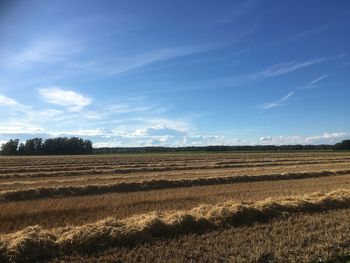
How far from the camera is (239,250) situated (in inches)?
353

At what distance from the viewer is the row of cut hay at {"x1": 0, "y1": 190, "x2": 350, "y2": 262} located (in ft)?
29.0

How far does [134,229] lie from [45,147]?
119 m

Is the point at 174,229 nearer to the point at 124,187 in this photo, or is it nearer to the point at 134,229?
the point at 134,229

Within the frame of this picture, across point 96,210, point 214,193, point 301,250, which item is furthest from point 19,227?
point 214,193

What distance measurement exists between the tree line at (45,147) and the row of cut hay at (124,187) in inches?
4104

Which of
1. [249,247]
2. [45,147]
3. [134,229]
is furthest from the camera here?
[45,147]

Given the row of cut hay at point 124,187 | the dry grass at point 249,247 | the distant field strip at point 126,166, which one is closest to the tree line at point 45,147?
the distant field strip at point 126,166

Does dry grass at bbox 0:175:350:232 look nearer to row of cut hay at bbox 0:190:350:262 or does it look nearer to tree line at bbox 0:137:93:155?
row of cut hay at bbox 0:190:350:262

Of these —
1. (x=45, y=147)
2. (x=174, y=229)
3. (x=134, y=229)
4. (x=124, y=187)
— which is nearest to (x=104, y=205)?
(x=124, y=187)

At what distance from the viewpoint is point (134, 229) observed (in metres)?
10.2

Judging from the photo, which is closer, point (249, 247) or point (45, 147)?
point (249, 247)

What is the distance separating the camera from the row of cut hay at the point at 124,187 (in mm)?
19266

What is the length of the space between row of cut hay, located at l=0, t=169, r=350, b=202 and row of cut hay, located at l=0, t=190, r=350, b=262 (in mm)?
9138

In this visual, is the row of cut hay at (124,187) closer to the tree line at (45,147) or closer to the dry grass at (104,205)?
the dry grass at (104,205)
